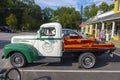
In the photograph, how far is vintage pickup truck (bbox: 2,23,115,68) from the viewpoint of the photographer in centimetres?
1025

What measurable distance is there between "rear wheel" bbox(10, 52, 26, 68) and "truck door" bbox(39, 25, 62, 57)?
33.9 inches

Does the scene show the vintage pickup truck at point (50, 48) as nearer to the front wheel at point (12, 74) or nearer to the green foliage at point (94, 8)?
the front wheel at point (12, 74)

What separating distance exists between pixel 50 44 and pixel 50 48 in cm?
18

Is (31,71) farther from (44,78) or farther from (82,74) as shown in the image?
(82,74)

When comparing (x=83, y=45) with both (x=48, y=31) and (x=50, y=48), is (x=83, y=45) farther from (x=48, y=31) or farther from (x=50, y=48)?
(x=48, y=31)

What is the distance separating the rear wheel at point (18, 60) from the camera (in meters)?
10.2

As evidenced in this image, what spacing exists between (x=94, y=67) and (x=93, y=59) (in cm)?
41

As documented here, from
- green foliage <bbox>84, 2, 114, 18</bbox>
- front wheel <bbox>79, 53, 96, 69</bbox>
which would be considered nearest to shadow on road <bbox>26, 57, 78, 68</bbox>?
front wheel <bbox>79, 53, 96, 69</bbox>

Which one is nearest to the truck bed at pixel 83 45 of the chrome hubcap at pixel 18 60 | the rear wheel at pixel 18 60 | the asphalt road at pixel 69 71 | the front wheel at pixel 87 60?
the front wheel at pixel 87 60

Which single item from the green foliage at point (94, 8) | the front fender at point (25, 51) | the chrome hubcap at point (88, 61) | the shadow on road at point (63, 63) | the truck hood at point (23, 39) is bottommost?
the shadow on road at point (63, 63)

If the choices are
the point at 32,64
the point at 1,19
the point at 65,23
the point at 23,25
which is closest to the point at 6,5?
the point at 1,19

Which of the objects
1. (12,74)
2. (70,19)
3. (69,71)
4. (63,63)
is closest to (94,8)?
(70,19)

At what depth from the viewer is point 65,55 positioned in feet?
35.2

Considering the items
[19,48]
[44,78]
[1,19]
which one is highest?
[1,19]
